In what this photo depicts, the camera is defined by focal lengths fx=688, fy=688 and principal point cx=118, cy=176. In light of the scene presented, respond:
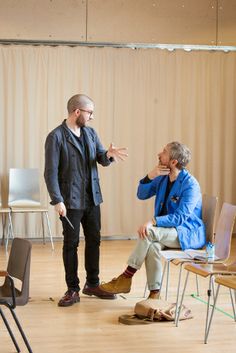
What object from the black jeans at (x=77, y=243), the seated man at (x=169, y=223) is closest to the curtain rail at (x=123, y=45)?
the black jeans at (x=77, y=243)

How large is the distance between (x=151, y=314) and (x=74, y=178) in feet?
4.08

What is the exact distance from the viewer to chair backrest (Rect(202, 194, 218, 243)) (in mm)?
5160

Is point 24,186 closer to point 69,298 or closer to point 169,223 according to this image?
point 69,298

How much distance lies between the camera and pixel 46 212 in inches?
328

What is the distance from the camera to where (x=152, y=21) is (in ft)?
30.1

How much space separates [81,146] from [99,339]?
165 centimetres

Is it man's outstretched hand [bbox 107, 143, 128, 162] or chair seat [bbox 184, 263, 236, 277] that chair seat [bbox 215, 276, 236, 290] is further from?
man's outstretched hand [bbox 107, 143, 128, 162]

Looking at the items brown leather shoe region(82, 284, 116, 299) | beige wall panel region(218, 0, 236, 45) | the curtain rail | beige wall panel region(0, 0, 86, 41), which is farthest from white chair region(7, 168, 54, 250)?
beige wall panel region(218, 0, 236, 45)

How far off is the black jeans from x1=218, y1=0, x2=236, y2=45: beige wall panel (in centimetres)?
468

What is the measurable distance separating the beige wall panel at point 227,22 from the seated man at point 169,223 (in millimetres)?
4543

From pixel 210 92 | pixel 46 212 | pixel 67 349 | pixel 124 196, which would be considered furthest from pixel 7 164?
pixel 67 349

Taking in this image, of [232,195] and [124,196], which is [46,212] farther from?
[232,195]

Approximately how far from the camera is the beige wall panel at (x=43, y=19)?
8784 mm

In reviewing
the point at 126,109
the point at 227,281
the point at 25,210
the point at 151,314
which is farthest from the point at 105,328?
the point at 126,109
